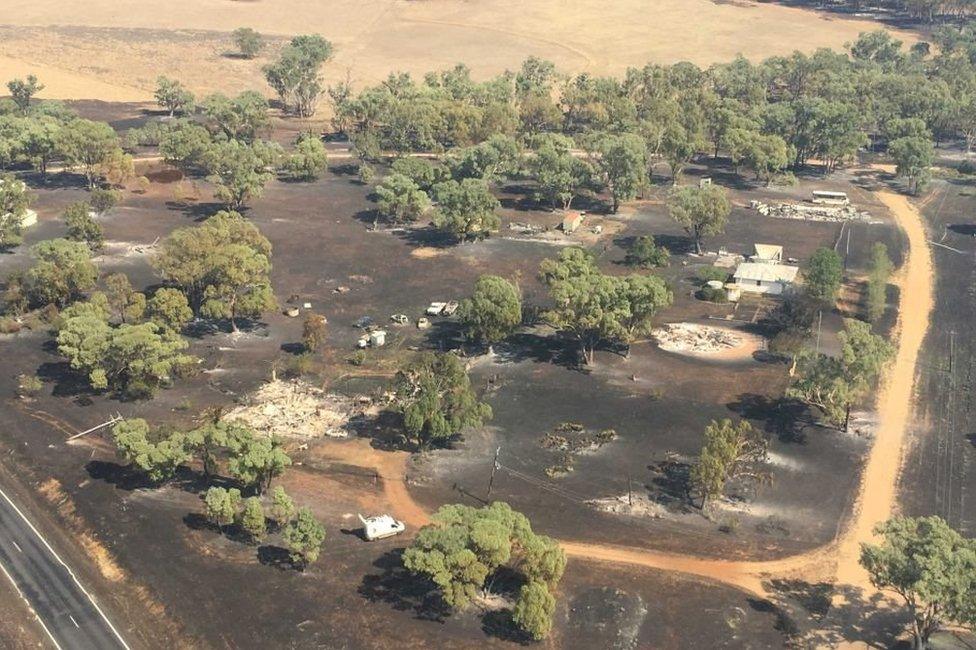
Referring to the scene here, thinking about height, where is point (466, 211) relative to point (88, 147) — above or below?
below

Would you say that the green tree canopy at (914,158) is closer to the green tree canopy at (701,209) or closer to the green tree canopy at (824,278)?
the green tree canopy at (701,209)

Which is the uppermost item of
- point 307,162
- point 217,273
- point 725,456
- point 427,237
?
point 307,162

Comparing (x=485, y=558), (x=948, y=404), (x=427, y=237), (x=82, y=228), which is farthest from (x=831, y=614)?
(x=82, y=228)

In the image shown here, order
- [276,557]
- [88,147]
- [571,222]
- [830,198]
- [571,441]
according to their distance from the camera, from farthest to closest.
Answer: [830,198] < [88,147] < [571,222] < [571,441] < [276,557]

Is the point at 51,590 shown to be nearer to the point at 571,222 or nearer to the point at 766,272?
the point at 766,272

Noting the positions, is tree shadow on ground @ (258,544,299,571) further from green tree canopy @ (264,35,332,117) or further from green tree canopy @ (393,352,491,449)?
green tree canopy @ (264,35,332,117)

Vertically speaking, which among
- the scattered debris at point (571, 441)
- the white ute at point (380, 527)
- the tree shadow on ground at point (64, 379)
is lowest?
the white ute at point (380, 527)

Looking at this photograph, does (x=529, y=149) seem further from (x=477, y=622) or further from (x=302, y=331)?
(x=477, y=622)

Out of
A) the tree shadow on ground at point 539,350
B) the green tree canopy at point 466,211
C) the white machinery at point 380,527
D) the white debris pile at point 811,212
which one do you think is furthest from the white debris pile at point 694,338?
the white debris pile at point 811,212
